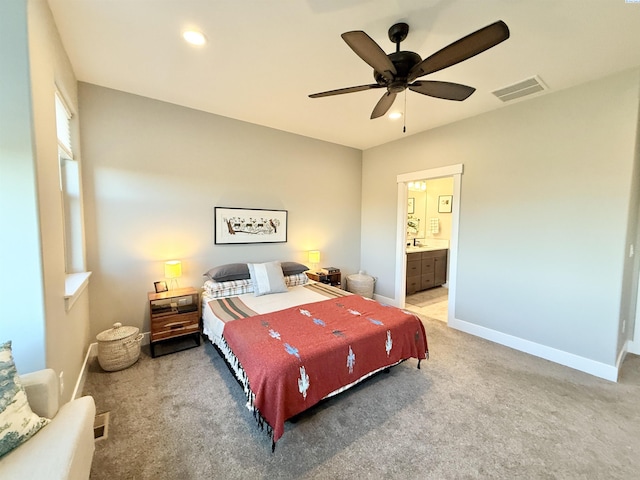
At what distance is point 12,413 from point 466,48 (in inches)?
107

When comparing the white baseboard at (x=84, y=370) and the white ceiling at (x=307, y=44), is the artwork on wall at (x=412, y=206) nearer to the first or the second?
the white ceiling at (x=307, y=44)

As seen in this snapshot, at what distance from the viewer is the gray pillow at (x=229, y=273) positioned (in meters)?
3.15

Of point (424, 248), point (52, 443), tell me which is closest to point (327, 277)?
point (424, 248)

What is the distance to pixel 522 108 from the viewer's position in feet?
9.50

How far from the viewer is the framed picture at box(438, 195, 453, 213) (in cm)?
579

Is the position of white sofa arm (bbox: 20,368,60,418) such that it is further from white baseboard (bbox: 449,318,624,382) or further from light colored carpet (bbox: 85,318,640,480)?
white baseboard (bbox: 449,318,624,382)

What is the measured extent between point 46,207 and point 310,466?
219cm

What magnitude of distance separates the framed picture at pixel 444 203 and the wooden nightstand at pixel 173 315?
17.5ft

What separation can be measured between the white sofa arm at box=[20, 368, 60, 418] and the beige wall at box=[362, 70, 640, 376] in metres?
3.93

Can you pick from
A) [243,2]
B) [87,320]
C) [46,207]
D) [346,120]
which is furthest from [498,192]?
[87,320]

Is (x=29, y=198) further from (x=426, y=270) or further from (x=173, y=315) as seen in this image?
(x=426, y=270)

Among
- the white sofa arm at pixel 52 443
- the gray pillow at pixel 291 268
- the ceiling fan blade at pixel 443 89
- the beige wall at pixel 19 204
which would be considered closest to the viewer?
the white sofa arm at pixel 52 443

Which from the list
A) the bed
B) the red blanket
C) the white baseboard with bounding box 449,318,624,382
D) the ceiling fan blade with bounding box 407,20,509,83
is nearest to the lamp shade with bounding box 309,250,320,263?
the bed

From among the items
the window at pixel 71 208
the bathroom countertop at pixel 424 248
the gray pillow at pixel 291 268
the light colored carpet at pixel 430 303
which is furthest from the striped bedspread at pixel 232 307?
the bathroom countertop at pixel 424 248
